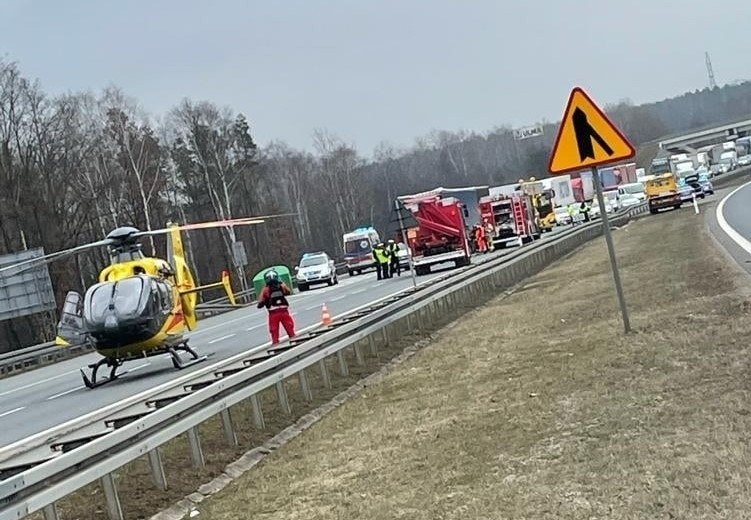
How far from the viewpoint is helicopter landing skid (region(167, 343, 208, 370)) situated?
20297 mm

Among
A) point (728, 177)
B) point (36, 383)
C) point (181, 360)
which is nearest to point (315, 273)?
point (36, 383)

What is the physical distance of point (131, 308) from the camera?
18703mm

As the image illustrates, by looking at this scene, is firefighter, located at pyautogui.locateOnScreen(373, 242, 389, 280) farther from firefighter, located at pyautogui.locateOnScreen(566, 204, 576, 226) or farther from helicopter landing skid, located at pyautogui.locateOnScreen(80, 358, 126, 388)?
firefighter, located at pyautogui.locateOnScreen(566, 204, 576, 226)

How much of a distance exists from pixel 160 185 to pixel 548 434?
63152 millimetres

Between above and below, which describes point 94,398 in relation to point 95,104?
below

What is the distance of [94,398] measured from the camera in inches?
719

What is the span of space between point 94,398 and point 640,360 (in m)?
11.0

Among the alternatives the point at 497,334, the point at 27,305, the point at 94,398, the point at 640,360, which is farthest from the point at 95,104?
the point at 640,360

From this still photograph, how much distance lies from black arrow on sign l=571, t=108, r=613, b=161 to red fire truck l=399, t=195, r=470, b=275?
3160 centimetres

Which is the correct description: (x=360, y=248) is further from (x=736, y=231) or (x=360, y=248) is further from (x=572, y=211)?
(x=736, y=231)

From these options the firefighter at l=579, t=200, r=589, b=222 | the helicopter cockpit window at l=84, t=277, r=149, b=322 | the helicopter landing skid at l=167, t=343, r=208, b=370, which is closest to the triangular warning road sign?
the helicopter cockpit window at l=84, t=277, r=149, b=322

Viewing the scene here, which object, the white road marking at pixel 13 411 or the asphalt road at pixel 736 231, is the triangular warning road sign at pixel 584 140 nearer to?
the asphalt road at pixel 736 231

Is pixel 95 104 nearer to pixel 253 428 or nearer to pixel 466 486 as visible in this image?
pixel 253 428

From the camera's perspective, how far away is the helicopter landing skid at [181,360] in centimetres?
2030
